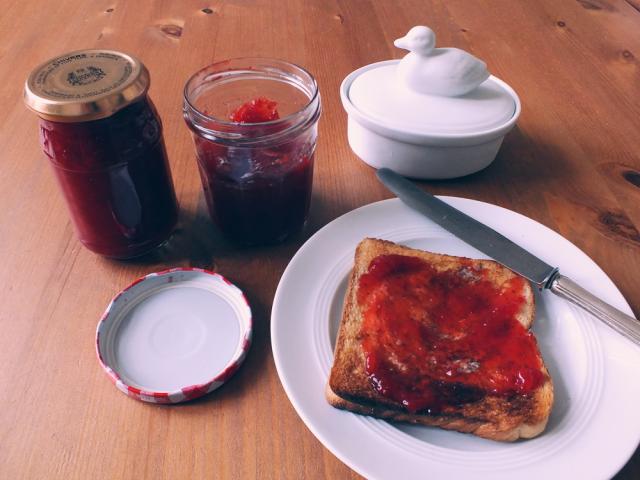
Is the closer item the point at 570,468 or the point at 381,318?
the point at 570,468

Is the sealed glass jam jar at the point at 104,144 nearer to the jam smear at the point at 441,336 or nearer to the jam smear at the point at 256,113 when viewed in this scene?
the jam smear at the point at 256,113

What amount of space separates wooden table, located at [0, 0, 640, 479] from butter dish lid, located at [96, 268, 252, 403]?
40mm

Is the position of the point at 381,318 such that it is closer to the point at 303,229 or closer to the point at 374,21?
the point at 303,229

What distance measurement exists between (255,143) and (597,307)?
71 centimetres

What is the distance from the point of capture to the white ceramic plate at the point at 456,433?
75 centimetres

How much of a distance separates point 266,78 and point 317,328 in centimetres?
61

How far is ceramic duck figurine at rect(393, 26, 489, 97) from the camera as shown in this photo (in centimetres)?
119

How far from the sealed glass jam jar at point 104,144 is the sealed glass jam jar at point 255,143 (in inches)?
4.1

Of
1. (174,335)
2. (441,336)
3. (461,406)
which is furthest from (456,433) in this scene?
(174,335)

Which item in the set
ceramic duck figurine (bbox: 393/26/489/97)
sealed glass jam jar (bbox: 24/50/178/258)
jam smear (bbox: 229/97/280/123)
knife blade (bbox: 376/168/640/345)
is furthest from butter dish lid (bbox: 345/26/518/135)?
sealed glass jam jar (bbox: 24/50/178/258)

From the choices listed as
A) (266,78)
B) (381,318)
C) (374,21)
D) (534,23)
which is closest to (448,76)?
(266,78)

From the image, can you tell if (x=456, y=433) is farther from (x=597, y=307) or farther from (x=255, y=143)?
(x=255, y=143)

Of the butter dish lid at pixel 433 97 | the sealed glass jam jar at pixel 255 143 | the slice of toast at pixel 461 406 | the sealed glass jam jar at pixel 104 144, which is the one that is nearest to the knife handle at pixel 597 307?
the slice of toast at pixel 461 406

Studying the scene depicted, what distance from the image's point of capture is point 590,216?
1246 mm
